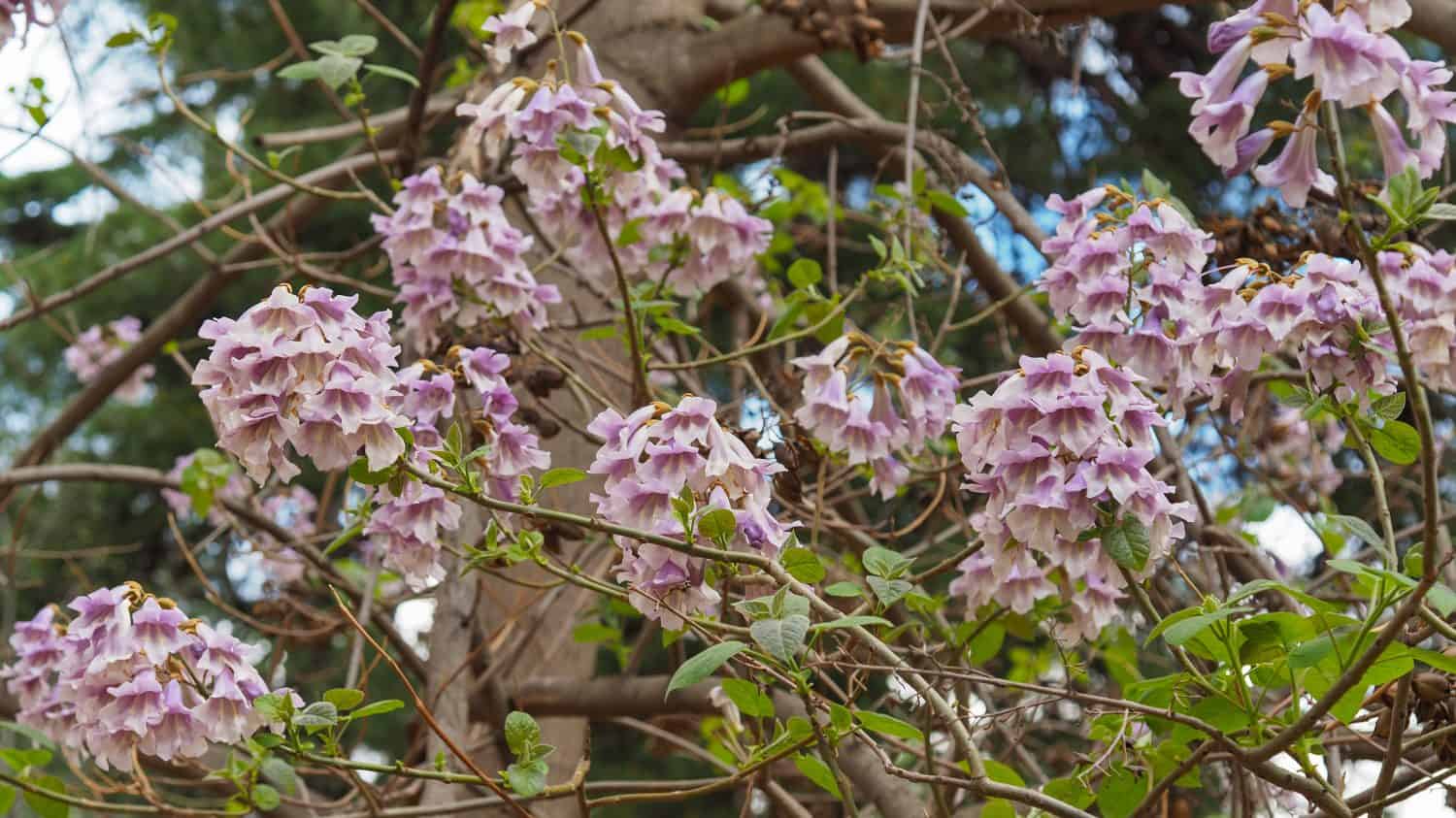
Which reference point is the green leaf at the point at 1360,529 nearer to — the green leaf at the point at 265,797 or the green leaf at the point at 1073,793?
the green leaf at the point at 1073,793

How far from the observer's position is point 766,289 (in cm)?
348

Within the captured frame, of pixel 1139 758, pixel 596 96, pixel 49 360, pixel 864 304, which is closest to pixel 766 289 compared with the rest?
pixel 864 304

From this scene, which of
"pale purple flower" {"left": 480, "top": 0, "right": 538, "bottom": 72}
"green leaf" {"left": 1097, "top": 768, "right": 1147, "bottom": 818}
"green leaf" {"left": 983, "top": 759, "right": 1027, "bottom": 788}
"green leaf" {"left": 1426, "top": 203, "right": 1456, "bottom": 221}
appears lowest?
"green leaf" {"left": 983, "top": 759, "right": 1027, "bottom": 788}

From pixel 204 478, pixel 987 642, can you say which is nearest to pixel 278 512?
pixel 204 478

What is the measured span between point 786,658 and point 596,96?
37.0 inches

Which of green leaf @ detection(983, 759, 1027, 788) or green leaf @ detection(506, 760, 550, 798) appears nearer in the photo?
green leaf @ detection(506, 760, 550, 798)

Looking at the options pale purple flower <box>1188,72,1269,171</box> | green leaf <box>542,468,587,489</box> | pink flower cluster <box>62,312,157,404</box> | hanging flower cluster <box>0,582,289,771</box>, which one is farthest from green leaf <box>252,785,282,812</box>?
pink flower cluster <box>62,312,157,404</box>

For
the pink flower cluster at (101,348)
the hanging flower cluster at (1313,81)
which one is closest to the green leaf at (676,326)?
the hanging flower cluster at (1313,81)

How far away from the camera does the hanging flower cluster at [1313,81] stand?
1.08 meters

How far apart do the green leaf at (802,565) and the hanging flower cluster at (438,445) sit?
0.40 metres

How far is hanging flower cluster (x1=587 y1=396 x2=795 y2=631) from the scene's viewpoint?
137 cm

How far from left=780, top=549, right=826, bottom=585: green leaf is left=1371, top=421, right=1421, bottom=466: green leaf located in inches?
22.8

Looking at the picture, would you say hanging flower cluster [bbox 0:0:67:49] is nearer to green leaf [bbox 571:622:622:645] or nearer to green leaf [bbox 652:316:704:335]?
green leaf [bbox 652:316:704:335]

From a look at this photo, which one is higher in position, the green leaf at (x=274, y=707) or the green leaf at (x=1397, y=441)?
the green leaf at (x=1397, y=441)
